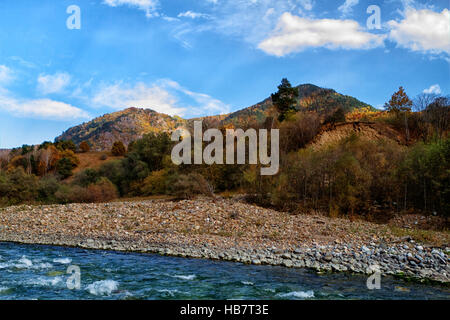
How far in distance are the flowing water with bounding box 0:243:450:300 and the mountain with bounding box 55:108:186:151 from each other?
93.9 meters

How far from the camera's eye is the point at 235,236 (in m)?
14.7

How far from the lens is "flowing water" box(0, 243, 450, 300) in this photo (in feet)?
25.6

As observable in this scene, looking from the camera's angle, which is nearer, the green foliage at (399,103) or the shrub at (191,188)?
the shrub at (191,188)

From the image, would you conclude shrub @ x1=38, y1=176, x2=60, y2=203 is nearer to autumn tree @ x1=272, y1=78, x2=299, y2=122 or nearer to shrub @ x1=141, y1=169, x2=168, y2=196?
shrub @ x1=141, y1=169, x2=168, y2=196

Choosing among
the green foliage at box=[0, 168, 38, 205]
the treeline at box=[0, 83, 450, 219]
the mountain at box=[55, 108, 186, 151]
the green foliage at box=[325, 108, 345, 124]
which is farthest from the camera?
the mountain at box=[55, 108, 186, 151]

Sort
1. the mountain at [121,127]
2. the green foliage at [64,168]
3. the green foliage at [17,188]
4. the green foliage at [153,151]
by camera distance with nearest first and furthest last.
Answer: the green foliage at [17,188], the green foliage at [153,151], the green foliage at [64,168], the mountain at [121,127]

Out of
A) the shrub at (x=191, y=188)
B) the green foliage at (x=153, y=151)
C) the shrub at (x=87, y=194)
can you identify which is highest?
the green foliage at (x=153, y=151)

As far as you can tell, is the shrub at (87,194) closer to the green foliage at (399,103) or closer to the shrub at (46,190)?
the shrub at (46,190)

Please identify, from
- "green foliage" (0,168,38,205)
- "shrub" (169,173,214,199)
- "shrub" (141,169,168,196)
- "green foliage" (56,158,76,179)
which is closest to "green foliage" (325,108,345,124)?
"shrub" (169,173,214,199)

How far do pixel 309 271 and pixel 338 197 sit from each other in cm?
1190

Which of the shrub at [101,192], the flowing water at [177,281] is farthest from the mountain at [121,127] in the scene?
the flowing water at [177,281]

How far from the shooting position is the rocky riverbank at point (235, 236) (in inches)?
421

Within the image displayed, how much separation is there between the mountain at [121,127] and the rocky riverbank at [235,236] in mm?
85094

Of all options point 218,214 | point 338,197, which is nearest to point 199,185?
point 218,214
